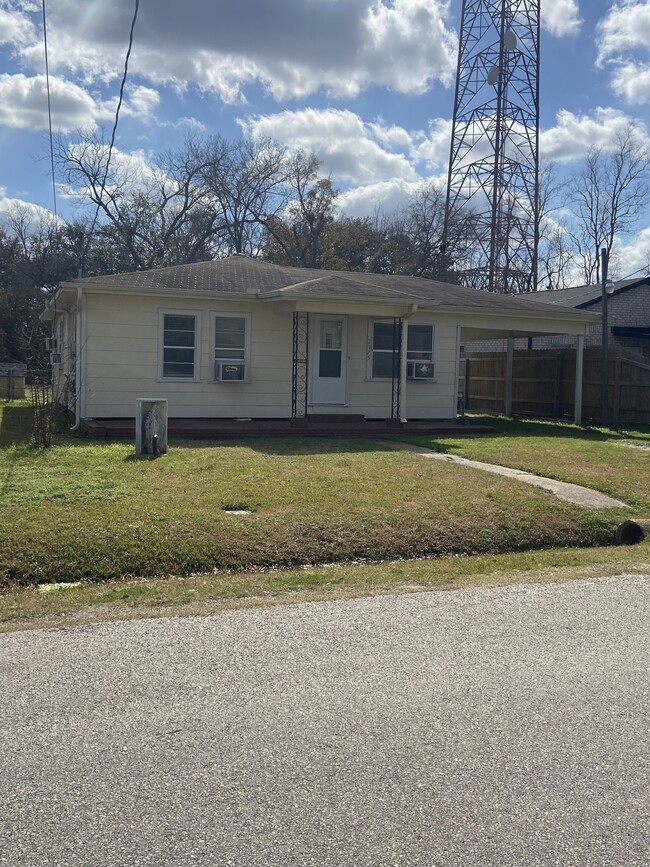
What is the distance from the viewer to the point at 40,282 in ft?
134

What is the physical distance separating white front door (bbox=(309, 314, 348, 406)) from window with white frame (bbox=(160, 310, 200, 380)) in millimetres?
2371

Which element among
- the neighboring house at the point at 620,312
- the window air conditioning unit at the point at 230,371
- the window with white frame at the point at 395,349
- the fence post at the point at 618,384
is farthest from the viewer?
the neighboring house at the point at 620,312

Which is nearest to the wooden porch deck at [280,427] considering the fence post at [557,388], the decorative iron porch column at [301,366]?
the decorative iron porch column at [301,366]

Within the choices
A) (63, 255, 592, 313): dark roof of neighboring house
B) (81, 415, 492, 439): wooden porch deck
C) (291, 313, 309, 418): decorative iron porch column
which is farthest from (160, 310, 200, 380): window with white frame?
(291, 313, 309, 418): decorative iron porch column

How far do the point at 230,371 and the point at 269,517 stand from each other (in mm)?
8632

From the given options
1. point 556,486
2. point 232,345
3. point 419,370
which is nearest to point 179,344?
point 232,345

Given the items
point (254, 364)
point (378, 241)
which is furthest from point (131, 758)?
point (378, 241)

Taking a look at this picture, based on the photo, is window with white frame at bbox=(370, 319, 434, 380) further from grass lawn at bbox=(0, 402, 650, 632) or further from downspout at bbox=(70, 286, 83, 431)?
downspout at bbox=(70, 286, 83, 431)

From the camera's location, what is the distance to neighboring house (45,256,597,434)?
15.8 meters

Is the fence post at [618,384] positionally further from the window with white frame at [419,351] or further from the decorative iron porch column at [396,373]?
the decorative iron porch column at [396,373]

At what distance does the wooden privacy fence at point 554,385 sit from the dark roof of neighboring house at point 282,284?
292cm

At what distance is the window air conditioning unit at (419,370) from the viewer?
17.9 meters

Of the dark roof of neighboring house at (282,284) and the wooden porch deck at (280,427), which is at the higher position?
the dark roof of neighboring house at (282,284)

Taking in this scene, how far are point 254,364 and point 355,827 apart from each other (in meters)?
14.1
